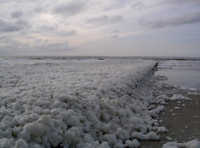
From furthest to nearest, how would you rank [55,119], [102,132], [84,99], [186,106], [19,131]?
[186,106], [84,99], [102,132], [55,119], [19,131]

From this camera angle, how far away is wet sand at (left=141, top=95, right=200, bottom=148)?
546cm

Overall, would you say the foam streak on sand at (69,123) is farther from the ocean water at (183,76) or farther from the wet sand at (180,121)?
the ocean water at (183,76)

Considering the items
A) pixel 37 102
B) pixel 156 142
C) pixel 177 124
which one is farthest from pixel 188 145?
pixel 37 102

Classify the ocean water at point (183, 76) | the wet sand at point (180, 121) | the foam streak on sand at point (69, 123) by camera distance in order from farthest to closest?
the ocean water at point (183, 76), the wet sand at point (180, 121), the foam streak on sand at point (69, 123)

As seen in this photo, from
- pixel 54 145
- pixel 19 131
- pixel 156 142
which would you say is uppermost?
pixel 19 131

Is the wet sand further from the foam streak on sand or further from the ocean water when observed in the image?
the ocean water

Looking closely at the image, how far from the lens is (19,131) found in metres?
4.07

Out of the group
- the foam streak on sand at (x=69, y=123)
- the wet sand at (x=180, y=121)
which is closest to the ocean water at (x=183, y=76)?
the wet sand at (x=180, y=121)

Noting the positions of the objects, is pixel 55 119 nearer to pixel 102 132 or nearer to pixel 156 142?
pixel 102 132

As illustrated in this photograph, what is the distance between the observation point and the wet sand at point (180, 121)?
5.46m

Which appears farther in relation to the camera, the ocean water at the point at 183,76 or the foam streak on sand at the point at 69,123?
the ocean water at the point at 183,76

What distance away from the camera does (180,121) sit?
699cm

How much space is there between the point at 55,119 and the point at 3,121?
3.89ft

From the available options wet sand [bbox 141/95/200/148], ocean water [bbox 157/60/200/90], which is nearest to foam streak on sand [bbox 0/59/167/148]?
wet sand [bbox 141/95/200/148]
